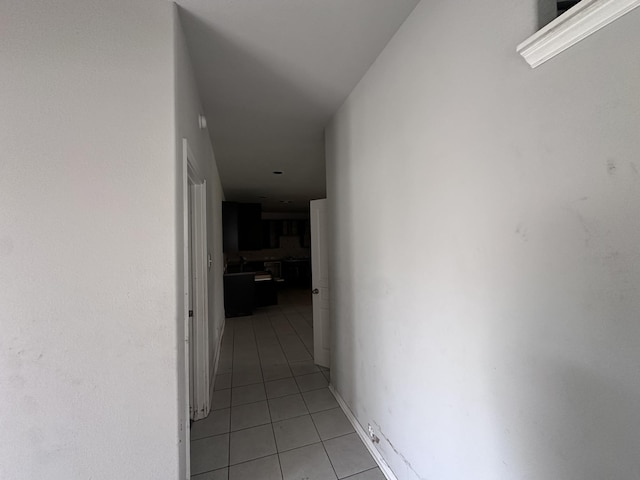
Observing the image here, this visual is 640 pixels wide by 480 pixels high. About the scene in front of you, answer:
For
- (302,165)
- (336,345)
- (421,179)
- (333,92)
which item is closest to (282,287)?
(302,165)

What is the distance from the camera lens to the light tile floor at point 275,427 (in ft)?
5.64

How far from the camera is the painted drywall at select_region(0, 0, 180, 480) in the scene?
109 centimetres

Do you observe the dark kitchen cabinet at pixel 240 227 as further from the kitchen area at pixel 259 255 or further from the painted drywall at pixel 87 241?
the painted drywall at pixel 87 241

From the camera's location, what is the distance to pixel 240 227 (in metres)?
6.27

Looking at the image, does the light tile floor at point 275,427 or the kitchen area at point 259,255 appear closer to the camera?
the light tile floor at point 275,427

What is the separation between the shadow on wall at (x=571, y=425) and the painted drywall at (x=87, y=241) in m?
1.35

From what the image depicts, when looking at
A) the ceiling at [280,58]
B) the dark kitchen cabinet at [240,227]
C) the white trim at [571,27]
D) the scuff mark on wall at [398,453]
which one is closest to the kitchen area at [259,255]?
the dark kitchen cabinet at [240,227]

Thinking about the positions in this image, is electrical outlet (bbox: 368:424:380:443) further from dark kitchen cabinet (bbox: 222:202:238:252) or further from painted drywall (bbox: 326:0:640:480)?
dark kitchen cabinet (bbox: 222:202:238:252)

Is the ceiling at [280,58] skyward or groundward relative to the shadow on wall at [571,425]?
skyward

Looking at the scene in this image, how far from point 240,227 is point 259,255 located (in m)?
3.25

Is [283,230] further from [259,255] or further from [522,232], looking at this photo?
[522,232]

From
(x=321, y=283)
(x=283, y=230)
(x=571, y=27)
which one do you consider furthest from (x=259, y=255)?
(x=571, y=27)

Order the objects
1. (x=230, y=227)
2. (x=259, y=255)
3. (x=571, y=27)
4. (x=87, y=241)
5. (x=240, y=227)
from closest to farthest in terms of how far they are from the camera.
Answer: (x=571, y=27) < (x=87, y=241) < (x=230, y=227) < (x=240, y=227) < (x=259, y=255)

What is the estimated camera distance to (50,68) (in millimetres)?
1128
